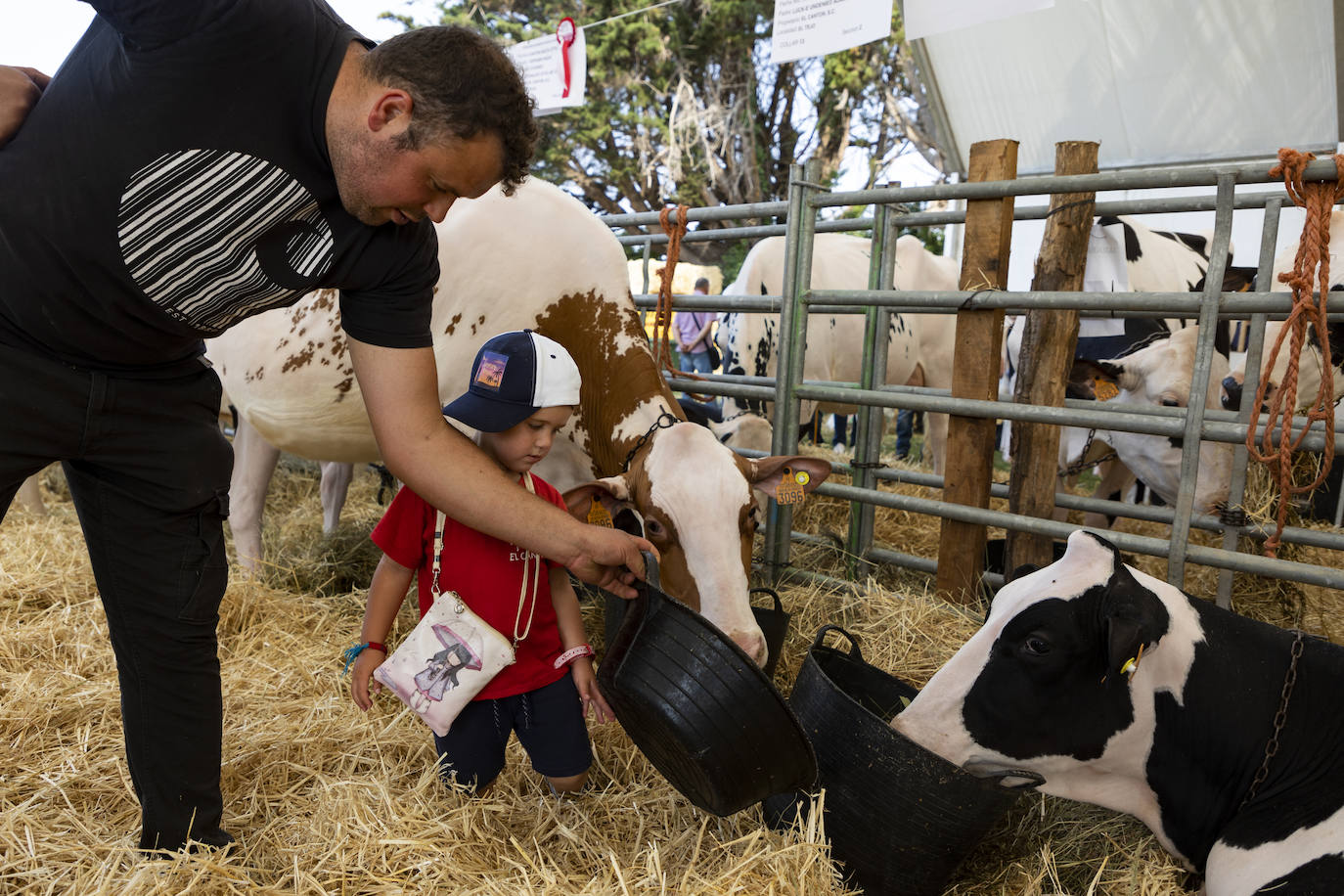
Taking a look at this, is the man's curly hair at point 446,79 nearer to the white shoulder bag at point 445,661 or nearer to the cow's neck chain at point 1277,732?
the white shoulder bag at point 445,661

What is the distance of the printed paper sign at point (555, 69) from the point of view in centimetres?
594

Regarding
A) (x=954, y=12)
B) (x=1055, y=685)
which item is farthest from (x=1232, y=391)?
(x=1055, y=685)

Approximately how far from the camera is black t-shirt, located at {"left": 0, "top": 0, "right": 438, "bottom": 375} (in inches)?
62.5

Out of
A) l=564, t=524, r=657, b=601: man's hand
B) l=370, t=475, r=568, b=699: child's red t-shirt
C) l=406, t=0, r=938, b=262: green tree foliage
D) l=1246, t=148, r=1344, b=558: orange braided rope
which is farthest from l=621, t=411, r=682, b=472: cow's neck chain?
l=406, t=0, r=938, b=262: green tree foliage

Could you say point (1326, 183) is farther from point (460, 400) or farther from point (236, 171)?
point (236, 171)

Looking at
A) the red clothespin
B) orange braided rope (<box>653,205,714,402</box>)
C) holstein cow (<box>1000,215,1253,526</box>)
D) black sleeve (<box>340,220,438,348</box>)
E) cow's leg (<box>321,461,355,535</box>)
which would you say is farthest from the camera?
the red clothespin

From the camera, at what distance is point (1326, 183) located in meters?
2.78

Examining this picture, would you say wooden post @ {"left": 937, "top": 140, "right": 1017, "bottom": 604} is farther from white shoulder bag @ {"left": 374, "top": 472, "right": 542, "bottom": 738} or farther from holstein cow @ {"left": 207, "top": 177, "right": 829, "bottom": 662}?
white shoulder bag @ {"left": 374, "top": 472, "right": 542, "bottom": 738}

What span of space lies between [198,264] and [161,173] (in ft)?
0.59

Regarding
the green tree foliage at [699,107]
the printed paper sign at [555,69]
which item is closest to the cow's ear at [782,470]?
the printed paper sign at [555,69]

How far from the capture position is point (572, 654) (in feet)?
7.77

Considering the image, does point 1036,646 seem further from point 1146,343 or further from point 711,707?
point 1146,343

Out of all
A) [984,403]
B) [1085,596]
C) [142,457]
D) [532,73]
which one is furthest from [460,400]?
[532,73]

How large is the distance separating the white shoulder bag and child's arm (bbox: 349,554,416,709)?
0.11 m
